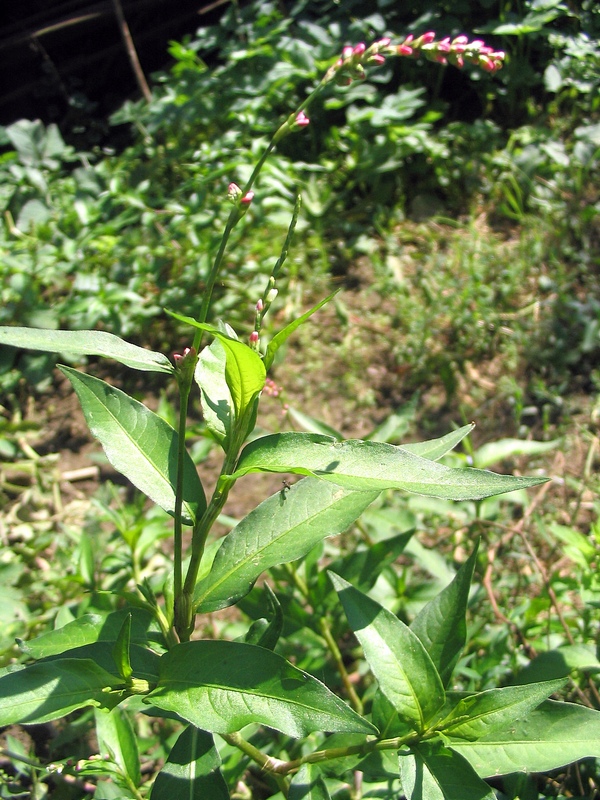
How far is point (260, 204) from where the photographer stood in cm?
339

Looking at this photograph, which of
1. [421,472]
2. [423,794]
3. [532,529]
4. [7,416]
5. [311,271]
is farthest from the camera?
[311,271]

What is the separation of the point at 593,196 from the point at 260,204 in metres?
1.73

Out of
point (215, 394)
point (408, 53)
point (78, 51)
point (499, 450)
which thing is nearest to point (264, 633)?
point (215, 394)

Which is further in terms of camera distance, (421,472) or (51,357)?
(51,357)

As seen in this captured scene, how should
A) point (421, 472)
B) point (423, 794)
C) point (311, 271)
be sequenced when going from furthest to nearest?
point (311, 271) → point (423, 794) → point (421, 472)

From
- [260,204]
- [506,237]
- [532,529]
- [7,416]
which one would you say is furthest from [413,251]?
[7,416]

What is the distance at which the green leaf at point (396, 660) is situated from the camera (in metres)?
1.17

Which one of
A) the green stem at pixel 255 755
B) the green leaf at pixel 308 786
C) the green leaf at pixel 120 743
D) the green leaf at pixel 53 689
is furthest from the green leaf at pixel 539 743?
the green leaf at pixel 120 743

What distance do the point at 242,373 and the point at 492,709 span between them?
2.21ft

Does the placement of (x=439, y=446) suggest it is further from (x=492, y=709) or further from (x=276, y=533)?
(x=492, y=709)

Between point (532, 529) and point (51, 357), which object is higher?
point (51, 357)

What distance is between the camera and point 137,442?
1.19m

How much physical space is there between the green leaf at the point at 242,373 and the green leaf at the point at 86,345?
92mm

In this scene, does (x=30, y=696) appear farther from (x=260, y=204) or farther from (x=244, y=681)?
(x=260, y=204)
